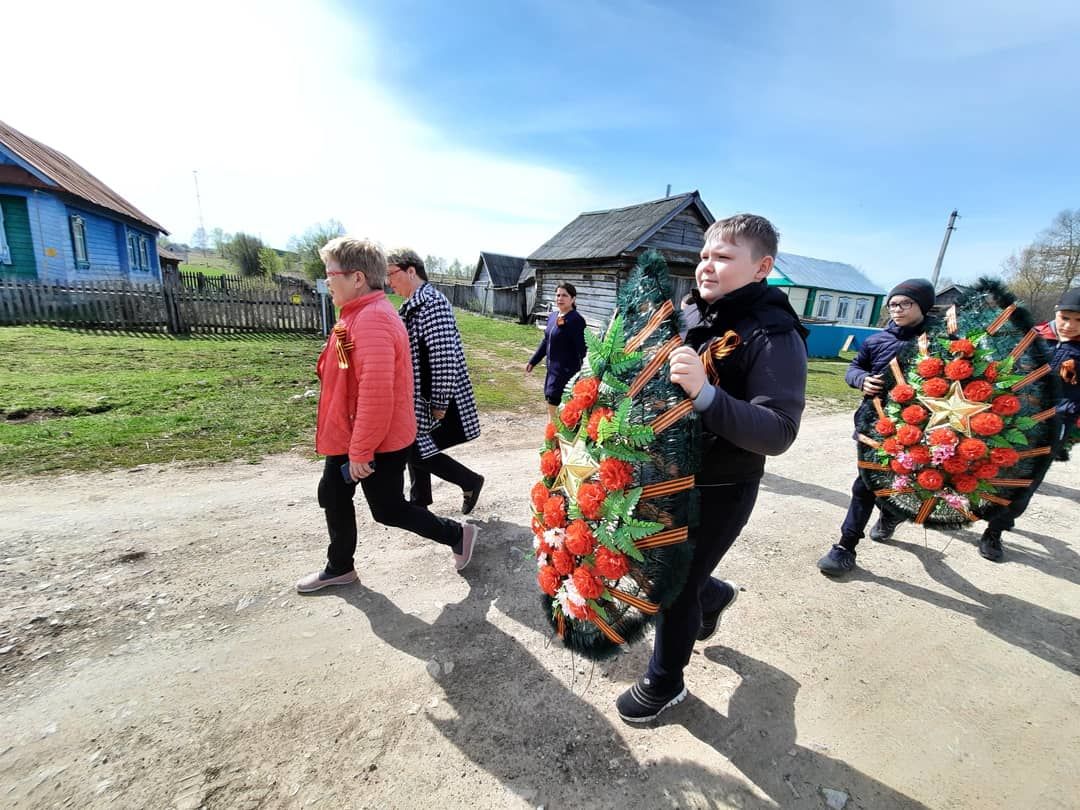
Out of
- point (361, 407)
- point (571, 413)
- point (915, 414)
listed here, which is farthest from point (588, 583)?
point (915, 414)

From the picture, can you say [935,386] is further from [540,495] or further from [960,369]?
[540,495]

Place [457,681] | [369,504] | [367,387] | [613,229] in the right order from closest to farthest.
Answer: [457,681] → [367,387] → [369,504] → [613,229]

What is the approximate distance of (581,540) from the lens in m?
1.70

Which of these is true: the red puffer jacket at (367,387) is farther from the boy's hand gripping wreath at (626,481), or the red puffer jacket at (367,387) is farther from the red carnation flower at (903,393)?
the red carnation flower at (903,393)

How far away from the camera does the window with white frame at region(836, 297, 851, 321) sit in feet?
93.4

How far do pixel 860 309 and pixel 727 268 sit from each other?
1383 inches

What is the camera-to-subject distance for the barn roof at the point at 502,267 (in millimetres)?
34438

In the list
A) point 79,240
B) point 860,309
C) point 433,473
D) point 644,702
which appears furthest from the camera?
point 860,309

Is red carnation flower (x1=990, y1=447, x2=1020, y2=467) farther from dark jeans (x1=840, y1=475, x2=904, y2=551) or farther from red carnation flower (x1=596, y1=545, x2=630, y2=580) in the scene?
red carnation flower (x1=596, y1=545, x2=630, y2=580)

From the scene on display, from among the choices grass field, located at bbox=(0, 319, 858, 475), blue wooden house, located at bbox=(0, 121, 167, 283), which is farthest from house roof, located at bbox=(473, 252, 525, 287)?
grass field, located at bbox=(0, 319, 858, 475)

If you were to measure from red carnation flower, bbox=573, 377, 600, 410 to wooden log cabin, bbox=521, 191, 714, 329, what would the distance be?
40.4 feet

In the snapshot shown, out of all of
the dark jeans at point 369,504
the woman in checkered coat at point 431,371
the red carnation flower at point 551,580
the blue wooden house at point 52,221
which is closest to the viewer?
the red carnation flower at point 551,580

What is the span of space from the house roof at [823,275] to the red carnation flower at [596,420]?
88.9ft

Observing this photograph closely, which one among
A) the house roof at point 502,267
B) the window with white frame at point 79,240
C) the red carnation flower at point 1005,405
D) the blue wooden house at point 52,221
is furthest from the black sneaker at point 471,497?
the house roof at point 502,267
